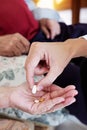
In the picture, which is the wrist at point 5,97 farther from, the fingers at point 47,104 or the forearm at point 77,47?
the forearm at point 77,47

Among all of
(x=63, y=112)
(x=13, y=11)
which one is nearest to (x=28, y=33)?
(x=13, y=11)

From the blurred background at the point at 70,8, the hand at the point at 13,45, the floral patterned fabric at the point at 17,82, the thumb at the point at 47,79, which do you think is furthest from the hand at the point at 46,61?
the blurred background at the point at 70,8

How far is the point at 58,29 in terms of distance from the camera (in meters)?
1.18

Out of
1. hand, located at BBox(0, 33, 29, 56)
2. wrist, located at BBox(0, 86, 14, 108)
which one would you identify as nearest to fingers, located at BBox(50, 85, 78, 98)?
wrist, located at BBox(0, 86, 14, 108)

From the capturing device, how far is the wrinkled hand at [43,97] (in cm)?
67

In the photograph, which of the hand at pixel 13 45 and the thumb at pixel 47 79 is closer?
the thumb at pixel 47 79

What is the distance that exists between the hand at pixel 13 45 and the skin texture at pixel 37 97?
0.96 feet

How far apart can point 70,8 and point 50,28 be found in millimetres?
960

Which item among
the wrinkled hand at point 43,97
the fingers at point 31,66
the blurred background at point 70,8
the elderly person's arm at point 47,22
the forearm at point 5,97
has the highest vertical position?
the fingers at point 31,66

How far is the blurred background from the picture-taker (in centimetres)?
202

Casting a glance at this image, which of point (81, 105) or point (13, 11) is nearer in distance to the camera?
point (81, 105)

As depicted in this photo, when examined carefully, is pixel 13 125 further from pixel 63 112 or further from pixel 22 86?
pixel 63 112

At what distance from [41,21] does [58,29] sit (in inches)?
4.7

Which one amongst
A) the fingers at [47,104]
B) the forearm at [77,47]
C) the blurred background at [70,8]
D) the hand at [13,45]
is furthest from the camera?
the blurred background at [70,8]
